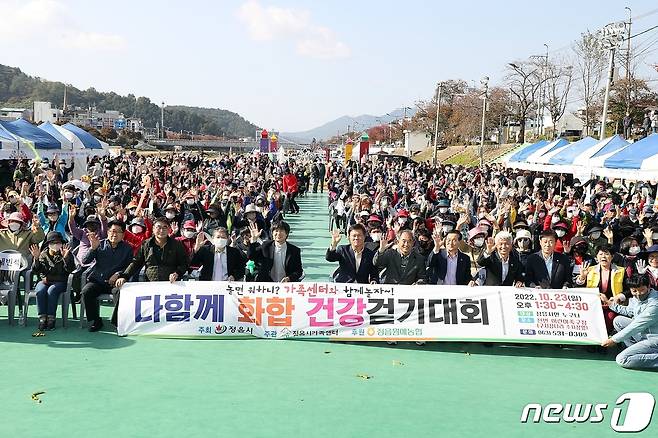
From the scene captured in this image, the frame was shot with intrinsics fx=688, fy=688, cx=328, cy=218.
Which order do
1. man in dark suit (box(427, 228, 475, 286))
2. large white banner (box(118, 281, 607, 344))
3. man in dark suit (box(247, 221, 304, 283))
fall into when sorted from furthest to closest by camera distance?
man in dark suit (box(247, 221, 304, 283)) → man in dark suit (box(427, 228, 475, 286)) → large white banner (box(118, 281, 607, 344))

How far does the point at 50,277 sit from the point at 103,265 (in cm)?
58

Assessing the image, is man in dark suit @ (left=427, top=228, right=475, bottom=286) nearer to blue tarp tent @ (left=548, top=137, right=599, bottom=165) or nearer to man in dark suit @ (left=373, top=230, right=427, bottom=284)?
man in dark suit @ (left=373, top=230, right=427, bottom=284)

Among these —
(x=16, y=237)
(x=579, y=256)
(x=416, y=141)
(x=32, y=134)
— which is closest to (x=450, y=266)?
(x=579, y=256)

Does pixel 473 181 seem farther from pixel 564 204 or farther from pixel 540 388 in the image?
pixel 540 388

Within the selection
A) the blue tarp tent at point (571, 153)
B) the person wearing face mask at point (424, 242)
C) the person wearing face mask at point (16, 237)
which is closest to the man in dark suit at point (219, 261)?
the person wearing face mask at point (16, 237)

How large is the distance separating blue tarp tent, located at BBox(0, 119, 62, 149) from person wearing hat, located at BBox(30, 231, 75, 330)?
47.0ft

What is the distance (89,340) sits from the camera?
7.36m

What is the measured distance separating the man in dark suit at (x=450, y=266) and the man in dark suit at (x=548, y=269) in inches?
27.3

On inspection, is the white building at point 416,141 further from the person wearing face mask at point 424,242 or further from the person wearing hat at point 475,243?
the person wearing face mask at point 424,242

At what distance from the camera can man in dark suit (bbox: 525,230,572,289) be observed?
25.6 feet

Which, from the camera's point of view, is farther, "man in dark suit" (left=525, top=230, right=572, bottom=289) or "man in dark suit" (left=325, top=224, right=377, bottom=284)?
"man in dark suit" (left=325, top=224, right=377, bottom=284)

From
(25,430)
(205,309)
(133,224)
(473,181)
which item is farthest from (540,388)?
(473,181)

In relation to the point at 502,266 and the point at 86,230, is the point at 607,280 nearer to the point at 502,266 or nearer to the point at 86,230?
the point at 502,266

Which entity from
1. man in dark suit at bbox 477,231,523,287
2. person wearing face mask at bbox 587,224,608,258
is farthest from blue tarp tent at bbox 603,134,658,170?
man in dark suit at bbox 477,231,523,287
